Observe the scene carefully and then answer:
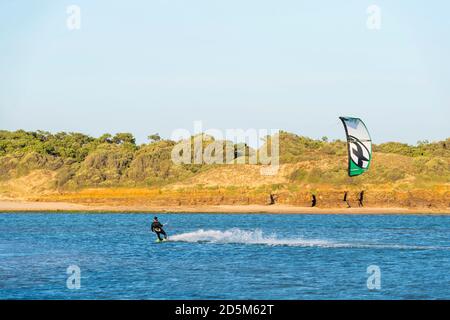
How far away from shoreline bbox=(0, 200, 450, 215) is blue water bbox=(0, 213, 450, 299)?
5955 centimetres

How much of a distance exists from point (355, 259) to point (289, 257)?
4.01 metres

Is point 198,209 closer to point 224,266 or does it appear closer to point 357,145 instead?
point 224,266

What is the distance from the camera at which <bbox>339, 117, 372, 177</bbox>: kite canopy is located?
111ft

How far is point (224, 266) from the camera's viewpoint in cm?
4309

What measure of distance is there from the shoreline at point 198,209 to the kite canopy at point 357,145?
95335 mm

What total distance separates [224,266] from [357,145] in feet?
40.8

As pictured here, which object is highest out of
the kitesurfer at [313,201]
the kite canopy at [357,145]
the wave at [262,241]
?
the kite canopy at [357,145]

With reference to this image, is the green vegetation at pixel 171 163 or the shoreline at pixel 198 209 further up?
the green vegetation at pixel 171 163

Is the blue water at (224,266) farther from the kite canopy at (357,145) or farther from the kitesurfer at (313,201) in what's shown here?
the kitesurfer at (313,201)

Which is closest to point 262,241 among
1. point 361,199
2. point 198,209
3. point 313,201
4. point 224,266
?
point 224,266

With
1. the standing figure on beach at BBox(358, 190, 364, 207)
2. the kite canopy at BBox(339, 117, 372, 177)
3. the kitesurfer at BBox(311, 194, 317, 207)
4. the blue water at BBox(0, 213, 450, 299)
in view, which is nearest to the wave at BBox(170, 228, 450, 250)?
the blue water at BBox(0, 213, 450, 299)

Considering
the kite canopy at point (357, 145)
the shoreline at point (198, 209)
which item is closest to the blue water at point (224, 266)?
the kite canopy at point (357, 145)

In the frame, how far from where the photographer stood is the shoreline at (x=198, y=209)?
129m
